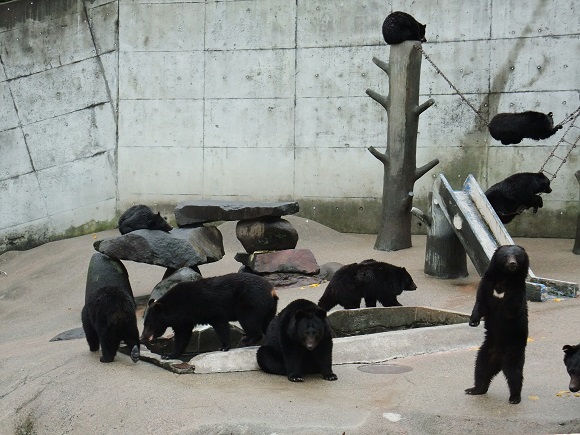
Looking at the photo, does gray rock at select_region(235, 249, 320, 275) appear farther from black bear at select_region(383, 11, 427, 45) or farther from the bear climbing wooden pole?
black bear at select_region(383, 11, 427, 45)

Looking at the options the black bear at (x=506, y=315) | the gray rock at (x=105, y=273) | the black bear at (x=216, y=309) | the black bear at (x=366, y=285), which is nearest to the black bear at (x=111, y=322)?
the black bear at (x=216, y=309)

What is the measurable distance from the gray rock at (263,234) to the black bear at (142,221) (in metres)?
1.03

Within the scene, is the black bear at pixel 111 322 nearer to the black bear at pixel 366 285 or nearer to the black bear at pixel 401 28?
the black bear at pixel 366 285

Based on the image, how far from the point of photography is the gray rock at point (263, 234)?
1255cm

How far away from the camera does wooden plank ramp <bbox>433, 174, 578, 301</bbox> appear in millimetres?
10578

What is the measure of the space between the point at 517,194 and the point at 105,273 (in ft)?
18.7

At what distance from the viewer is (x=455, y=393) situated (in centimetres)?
689

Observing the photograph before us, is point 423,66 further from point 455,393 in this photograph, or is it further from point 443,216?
point 455,393

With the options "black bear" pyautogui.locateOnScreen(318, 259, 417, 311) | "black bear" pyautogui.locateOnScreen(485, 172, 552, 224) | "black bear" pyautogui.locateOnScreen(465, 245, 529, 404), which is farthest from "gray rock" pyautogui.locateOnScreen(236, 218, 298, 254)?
"black bear" pyautogui.locateOnScreen(465, 245, 529, 404)

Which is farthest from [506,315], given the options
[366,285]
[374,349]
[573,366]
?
[366,285]

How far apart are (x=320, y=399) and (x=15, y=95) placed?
1155cm

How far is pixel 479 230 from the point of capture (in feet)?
36.9

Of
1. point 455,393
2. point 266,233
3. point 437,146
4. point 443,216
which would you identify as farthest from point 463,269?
point 455,393

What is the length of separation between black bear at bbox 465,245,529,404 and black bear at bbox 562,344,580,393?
0.45 metres
